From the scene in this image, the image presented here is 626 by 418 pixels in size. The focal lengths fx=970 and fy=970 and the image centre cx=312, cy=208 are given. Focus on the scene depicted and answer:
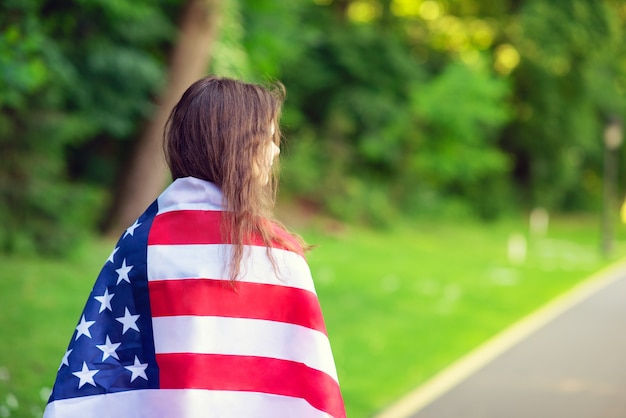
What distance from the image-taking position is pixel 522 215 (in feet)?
119

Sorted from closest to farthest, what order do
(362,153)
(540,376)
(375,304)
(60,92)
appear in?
(540,376)
(375,304)
(60,92)
(362,153)

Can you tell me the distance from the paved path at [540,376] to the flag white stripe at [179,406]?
433cm

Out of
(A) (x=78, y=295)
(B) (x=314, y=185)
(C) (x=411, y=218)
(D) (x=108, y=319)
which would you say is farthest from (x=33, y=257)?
(C) (x=411, y=218)

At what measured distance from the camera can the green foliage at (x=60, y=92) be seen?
9836 mm

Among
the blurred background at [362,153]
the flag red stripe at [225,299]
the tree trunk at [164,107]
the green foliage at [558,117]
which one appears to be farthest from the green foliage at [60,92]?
the green foliage at [558,117]

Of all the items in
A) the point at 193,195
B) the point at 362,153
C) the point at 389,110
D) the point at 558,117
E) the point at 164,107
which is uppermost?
the point at 193,195

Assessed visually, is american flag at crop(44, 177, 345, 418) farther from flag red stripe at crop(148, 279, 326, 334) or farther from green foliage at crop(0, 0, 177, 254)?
green foliage at crop(0, 0, 177, 254)

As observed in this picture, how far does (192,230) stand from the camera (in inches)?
107

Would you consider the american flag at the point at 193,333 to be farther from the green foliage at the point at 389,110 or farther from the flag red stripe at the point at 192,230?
the green foliage at the point at 389,110

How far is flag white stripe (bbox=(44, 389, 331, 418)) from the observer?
2.69 meters

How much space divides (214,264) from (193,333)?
20 centimetres

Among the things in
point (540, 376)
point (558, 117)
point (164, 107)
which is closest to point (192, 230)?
point (540, 376)

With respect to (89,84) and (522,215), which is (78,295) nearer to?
(89,84)

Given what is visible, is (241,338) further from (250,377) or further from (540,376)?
(540,376)
